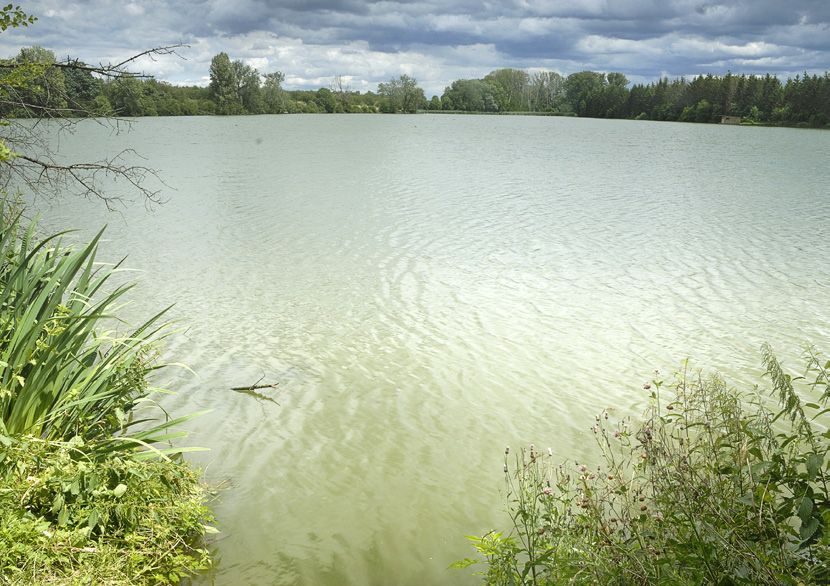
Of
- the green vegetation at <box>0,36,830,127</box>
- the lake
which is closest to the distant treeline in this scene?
the green vegetation at <box>0,36,830,127</box>

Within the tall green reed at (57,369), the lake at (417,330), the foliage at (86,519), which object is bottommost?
the lake at (417,330)

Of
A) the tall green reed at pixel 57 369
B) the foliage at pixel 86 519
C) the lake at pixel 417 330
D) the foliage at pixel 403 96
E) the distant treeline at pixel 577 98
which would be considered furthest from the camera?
the foliage at pixel 403 96

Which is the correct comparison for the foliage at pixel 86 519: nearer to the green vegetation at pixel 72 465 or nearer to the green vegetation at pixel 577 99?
the green vegetation at pixel 72 465

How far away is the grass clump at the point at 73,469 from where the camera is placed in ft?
10.2

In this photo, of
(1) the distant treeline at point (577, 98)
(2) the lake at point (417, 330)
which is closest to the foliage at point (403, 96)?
(1) the distant treeline at point (577, 98)

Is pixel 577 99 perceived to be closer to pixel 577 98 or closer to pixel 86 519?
pixel 577 98

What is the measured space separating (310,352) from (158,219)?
10.8 m

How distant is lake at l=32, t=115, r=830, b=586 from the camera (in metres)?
4.86

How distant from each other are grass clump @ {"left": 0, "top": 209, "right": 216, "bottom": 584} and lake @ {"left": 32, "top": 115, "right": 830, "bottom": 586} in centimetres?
58

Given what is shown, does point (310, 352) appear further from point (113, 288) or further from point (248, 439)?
point (113, 288)

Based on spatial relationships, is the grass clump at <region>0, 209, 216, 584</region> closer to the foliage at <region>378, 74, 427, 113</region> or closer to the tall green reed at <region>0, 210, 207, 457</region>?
the tall green reed at <region>0, 210, 207, 457</region>

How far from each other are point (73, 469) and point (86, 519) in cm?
31

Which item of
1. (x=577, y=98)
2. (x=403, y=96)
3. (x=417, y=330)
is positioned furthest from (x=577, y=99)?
(x=417, y=330)

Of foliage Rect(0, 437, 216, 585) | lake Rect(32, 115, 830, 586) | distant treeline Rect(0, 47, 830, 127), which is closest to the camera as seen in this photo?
foliage Rect(0, 437, 216, 585)
